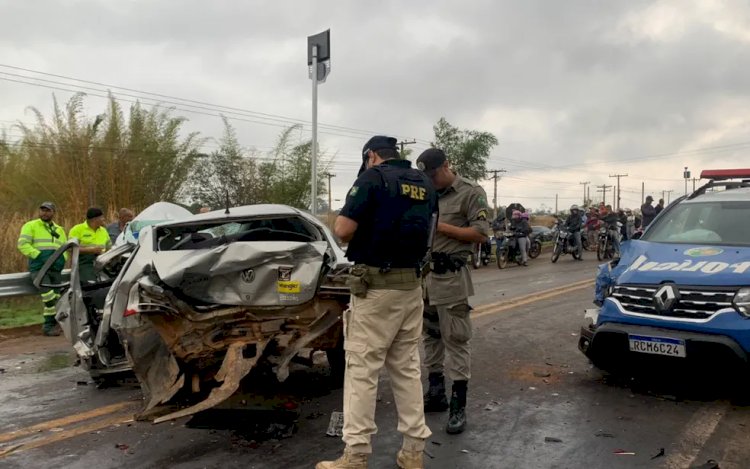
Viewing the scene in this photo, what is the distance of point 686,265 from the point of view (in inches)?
193

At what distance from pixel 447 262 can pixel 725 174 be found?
464cm

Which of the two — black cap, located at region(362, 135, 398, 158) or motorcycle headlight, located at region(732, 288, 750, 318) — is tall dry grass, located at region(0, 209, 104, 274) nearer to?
black cap, located at region(362, 135, 398, 158)

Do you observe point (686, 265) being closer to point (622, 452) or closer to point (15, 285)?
point (622, 452)

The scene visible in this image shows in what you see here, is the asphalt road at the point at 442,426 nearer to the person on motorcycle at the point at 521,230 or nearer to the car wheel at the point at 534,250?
the person on motorcycle at the point at 521,230

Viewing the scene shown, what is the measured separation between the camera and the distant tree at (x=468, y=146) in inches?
1385

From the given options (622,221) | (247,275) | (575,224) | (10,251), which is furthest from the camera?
(622,221)

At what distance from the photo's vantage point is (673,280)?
478 centimetres

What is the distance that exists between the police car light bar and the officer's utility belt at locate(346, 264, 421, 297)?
5.26 meters

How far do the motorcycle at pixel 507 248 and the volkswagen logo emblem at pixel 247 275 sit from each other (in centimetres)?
1241

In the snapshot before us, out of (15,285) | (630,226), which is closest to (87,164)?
(15,285)

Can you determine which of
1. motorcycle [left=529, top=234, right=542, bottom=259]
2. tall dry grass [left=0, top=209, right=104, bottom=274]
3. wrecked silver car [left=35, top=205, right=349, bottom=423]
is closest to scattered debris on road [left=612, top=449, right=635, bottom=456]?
wrecked silver car [left=35, top=205, right=349, bottom=423]

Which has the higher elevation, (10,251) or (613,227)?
(613,227)

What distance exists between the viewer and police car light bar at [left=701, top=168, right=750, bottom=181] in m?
6.95

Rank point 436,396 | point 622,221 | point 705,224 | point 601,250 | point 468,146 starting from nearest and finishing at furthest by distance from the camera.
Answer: point 436,396, point 705,224, point 601,250, point 622,221, point 468,146
